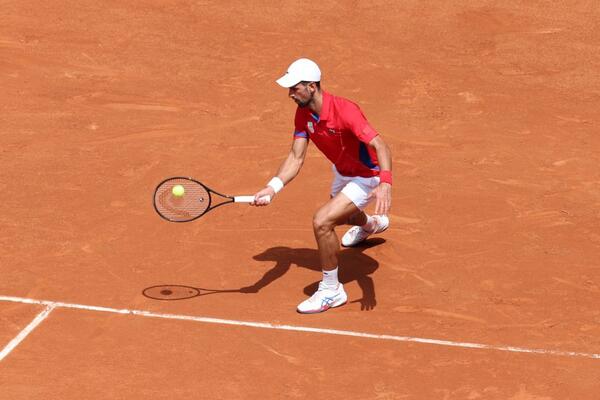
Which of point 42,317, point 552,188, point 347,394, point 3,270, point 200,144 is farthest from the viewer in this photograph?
point 200,144

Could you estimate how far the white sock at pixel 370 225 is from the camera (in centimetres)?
1194

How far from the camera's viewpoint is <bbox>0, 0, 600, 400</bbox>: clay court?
995 centimetres

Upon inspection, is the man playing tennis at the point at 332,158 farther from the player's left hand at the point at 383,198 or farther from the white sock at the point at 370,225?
the white sock at the point at 370,225

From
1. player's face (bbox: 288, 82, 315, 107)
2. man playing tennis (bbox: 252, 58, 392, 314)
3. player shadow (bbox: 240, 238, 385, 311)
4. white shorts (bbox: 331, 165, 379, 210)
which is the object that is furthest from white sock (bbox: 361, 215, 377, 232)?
player's face (bbox: 288, 82, 315, 107)

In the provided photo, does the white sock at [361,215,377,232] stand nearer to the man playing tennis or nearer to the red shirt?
the man playing tennis

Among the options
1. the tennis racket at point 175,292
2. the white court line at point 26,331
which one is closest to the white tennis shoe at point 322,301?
the tennis racket at point 175,292

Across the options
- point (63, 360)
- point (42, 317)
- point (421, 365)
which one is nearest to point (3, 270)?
point (42, 317)

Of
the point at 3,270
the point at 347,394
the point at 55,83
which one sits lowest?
the point at 347,394

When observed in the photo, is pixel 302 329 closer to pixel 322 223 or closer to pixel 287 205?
pixel 322 223

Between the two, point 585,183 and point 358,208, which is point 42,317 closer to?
point 358,208

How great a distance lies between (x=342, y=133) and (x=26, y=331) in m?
3.39

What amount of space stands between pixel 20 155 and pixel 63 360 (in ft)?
16.7

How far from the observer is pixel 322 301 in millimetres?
10828

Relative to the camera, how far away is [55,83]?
54.7 feet
